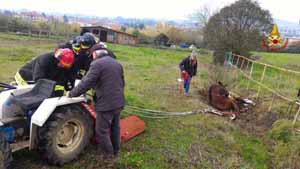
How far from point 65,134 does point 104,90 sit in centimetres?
82

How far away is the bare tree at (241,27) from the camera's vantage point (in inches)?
728

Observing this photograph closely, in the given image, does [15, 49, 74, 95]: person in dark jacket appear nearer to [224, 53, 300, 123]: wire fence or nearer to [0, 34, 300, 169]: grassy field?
[0, 34, 300, 169]: grassy field

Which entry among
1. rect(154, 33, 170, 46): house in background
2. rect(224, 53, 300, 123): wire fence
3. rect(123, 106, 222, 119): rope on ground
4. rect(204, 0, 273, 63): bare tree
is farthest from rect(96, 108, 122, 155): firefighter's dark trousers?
rect(154, 33, 170, 46): house in background

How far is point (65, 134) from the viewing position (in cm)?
410

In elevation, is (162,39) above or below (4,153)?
below

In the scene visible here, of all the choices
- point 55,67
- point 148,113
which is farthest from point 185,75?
point 55,67

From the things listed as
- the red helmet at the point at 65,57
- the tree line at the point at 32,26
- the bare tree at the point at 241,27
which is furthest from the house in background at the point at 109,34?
the red helmet at the point at 65,57

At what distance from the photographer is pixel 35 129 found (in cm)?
371

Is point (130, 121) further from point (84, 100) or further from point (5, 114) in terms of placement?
point (5, 114)

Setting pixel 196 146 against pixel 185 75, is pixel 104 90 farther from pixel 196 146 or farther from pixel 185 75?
pixel 185 75

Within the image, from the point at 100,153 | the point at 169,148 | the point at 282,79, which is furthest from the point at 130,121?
the point at 282,79

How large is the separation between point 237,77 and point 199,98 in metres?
3.27

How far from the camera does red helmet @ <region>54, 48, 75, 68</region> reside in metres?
4.54

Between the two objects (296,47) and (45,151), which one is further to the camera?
(296,47)
